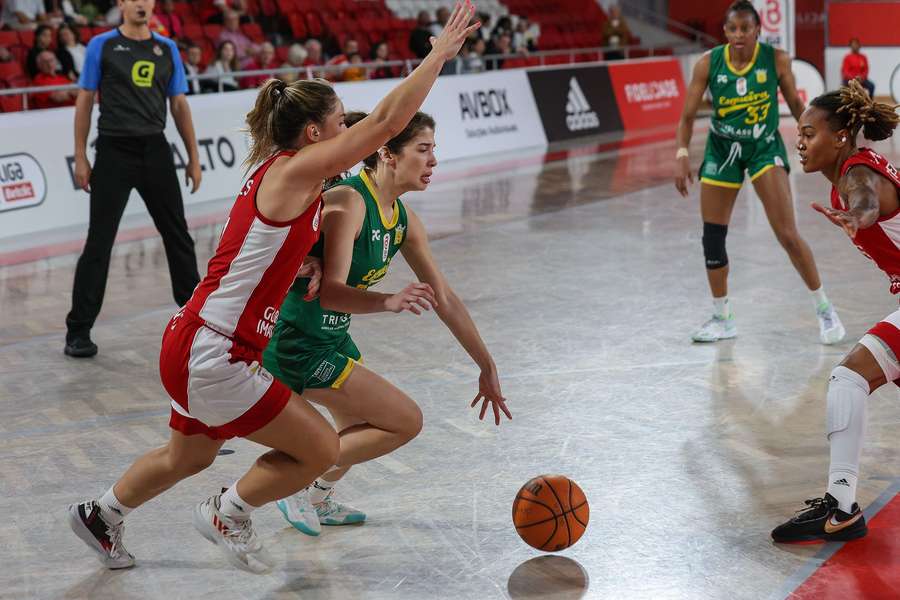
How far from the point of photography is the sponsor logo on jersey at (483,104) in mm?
16844

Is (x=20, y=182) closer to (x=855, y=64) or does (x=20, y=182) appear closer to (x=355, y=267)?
(x=355, y=267)

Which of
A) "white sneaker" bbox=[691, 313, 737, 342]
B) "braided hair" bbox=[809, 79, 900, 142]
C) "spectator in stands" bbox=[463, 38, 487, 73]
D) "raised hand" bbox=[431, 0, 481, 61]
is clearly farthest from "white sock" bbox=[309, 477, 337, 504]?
"spectator in stands" bbox=[463, 38, 487, 73]

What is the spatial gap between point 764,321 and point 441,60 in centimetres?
468

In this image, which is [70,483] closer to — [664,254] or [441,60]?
[441,60]

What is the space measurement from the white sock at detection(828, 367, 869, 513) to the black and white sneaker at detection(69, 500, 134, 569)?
258 centimetres

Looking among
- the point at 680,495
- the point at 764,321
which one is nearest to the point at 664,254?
the point at 764,321

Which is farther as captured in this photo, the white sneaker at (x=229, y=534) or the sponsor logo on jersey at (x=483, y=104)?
the sponsor logo on jersey at (x=483, y=104)

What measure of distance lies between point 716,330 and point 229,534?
4041 millimetres

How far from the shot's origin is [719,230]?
7.02 meters

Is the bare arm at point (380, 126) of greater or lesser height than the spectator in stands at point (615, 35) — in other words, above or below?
above

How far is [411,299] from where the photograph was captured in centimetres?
367

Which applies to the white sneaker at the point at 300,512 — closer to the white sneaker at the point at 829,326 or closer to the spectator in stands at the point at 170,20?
the white sneaker at the point at 829,326

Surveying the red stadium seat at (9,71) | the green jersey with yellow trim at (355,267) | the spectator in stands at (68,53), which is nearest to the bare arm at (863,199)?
the green jersey with yellow trim at (355,267)

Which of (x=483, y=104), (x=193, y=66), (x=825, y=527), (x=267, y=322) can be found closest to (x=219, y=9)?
(x=193, y=66)
